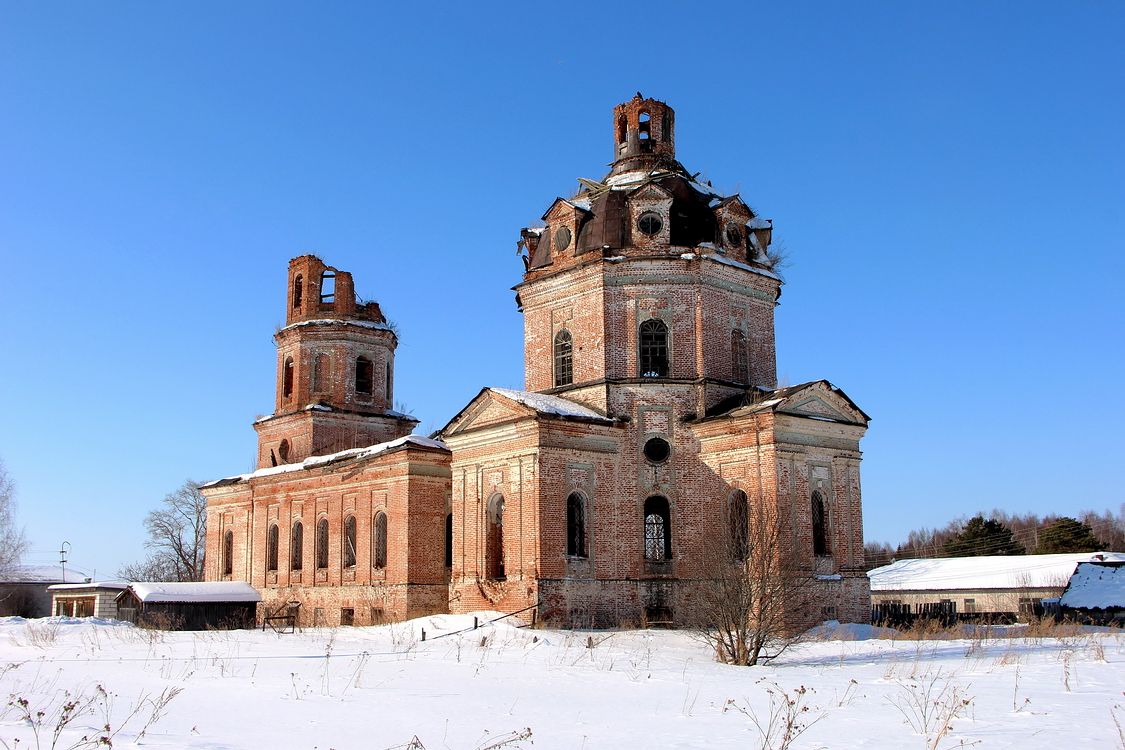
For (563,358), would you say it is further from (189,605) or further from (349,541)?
(189,605)

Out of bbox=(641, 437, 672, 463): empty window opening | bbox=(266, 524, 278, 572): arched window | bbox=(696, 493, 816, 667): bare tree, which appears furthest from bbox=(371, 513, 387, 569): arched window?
bbox=(696, 493, 816, 667): bare tree

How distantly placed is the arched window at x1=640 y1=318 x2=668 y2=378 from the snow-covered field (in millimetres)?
8547

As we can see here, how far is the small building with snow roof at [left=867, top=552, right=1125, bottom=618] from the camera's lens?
46219mm

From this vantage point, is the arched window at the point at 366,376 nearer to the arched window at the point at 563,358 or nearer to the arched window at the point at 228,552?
the arched window at the point at 228,552

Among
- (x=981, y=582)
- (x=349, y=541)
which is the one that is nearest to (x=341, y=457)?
(x=349, y=541)

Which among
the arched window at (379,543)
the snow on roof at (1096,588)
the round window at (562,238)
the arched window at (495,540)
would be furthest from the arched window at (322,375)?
the snow on roof at (1096,588)

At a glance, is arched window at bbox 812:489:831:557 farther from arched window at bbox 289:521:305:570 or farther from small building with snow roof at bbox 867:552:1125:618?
arched window at bbox 289:521:305:570

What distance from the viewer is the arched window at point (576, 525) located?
27.4 m

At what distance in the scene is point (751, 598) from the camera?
1923cm

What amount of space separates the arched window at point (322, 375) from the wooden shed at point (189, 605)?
781 centimetres

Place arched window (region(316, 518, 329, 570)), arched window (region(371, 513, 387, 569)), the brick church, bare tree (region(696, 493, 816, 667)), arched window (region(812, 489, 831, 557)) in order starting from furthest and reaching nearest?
1. arched window (region(316, 518, 329, 570))
2. arched window (region(371, 513, 387, 569))
3. arched window (region(812, 489, 831, 557))
4. the brick church
5. bare tree (region(696, 493, 816, 667))

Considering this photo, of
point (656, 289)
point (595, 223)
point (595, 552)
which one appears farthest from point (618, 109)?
point (595, 552)

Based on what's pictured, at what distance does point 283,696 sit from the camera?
43.3 feet

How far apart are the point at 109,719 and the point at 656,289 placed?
67.6 ft
